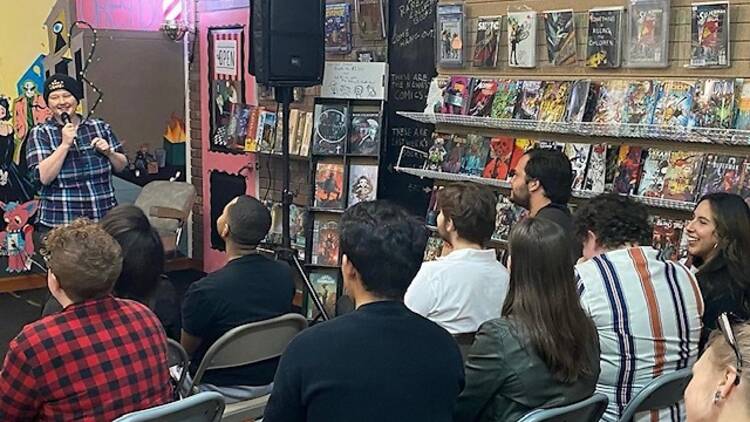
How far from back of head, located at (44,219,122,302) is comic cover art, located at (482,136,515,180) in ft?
7.66

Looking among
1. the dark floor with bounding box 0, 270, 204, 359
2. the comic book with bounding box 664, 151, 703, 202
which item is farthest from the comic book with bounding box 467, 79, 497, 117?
the dark floor with bounding box 0, 270, 204, 359

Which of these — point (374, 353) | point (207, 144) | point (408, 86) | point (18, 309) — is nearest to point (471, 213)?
point (374, 353)

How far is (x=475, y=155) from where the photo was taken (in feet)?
13.3

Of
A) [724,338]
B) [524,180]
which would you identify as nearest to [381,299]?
[724,338]

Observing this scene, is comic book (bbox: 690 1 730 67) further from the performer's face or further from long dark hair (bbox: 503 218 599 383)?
the performer's face

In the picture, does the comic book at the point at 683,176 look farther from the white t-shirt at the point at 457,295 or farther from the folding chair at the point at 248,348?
the folding chair at the point at 248,348

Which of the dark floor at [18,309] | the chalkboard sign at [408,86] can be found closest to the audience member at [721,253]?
the chalkboard sign at [408,86]

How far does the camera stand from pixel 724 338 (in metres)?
1.07

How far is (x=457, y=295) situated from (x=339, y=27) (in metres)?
3.02

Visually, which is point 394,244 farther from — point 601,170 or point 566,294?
point 601,170

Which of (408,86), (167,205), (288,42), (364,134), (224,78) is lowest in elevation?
(167,205)

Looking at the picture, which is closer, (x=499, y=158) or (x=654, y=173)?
(x=654, y=173)

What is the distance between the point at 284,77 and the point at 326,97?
44 cm

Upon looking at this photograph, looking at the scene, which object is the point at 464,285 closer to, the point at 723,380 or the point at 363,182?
the point at 723,380
